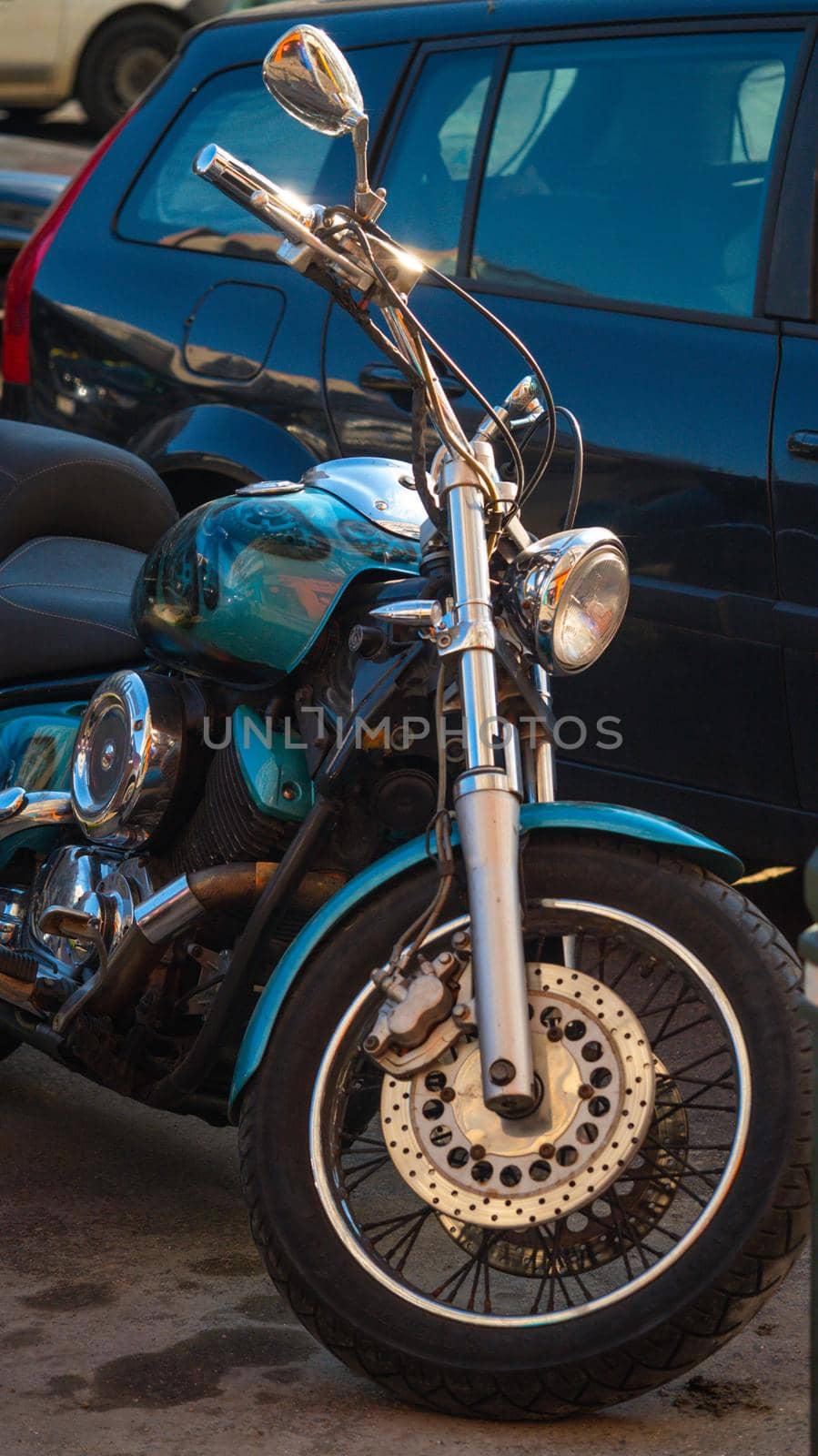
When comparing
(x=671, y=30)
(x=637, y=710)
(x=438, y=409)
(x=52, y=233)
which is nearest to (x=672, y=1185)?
(x=438, y=409)

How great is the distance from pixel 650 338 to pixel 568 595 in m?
1.61

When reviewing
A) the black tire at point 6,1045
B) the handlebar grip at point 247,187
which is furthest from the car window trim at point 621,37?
the black tire at point 6,1045

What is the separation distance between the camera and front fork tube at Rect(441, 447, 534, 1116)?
2.27 metres

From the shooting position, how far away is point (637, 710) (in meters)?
3.84

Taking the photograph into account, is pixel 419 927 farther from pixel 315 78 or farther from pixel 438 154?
pixel 438 154

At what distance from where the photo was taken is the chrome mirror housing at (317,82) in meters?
2.28

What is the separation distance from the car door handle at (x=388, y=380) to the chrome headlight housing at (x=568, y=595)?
169cm

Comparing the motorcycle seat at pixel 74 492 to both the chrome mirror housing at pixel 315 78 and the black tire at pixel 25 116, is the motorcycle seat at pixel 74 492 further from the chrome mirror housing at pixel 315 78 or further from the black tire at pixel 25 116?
the black tire at pixel 25 116

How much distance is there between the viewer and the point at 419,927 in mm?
2391

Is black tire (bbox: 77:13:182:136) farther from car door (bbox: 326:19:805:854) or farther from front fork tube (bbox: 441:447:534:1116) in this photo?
front fork tube (bbox: 441:447:534:1116)

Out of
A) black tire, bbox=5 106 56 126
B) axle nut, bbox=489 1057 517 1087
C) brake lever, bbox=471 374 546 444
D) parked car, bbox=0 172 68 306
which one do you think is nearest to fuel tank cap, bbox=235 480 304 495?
brake lever, bbox=471 374 546 444

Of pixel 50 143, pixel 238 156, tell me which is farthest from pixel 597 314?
pixel 50 143

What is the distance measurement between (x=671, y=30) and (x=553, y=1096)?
98.5 inches

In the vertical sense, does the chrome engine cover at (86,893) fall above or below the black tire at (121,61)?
below
